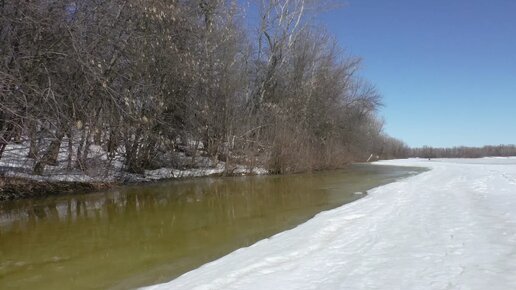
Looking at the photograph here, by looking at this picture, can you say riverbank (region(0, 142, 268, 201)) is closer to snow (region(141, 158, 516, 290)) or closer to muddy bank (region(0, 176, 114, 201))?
muddy bank (region(0, 176, 114, 201))

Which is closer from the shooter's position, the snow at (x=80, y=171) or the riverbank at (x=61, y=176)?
the riverbank at (x=61, y=176)

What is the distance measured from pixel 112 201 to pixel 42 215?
2750mm

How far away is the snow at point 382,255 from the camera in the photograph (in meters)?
4.97

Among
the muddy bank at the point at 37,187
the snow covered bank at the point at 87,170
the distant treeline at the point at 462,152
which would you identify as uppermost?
the distant treeline at the point at 462,152

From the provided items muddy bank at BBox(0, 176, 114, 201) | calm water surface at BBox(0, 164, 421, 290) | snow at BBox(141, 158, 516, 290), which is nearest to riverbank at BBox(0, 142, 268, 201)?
muddy bank at BBox(0, 176, 114, 201)

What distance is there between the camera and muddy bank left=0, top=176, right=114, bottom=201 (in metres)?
14.5

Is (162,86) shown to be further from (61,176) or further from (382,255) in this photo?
(382,255)

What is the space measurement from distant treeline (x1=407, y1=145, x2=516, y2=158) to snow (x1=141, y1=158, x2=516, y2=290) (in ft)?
283

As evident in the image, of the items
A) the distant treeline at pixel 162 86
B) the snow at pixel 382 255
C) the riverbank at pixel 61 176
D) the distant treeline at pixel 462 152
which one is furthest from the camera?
the distant treeline at pixel 462 152

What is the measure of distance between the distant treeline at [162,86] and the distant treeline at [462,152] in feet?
196

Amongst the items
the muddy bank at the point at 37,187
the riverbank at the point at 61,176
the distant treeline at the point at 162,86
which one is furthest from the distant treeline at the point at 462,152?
the muddy bank at the point at 37,187

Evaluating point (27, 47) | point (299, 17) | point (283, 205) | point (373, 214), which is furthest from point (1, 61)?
point (299, 17)

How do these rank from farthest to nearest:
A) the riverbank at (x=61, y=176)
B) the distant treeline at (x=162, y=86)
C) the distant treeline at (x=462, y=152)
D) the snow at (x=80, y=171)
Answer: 1. the distant treeline at (x=462, y=152)
2. the snow at (x=80, y=171)
3. the riverbank at (x=61, y=176)
4. the distant treeline at (x=162, y=86)

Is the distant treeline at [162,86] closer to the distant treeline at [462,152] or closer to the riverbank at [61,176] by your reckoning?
the riverbank at [61,176]
